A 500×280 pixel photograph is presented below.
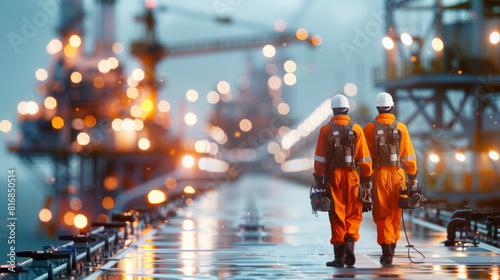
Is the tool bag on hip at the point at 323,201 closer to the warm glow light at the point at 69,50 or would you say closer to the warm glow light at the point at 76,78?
the warm glow light at the point at 76,78

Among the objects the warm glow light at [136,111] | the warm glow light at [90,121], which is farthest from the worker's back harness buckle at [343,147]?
the warm glow light at [136,111]

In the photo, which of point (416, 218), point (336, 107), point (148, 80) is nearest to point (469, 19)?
point (416, 218)

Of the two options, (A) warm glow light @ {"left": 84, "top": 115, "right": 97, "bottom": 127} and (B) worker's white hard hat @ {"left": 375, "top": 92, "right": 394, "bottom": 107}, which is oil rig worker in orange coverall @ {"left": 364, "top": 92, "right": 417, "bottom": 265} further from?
(A) warm glow light @ {"left": 84, "top": 115, "right": 97, "bottom": 127}

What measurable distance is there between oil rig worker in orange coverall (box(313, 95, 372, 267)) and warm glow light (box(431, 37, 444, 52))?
42316 mm

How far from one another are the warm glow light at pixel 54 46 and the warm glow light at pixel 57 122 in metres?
11.2

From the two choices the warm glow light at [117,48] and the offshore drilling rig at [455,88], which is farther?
the warm glow light at [117,48]

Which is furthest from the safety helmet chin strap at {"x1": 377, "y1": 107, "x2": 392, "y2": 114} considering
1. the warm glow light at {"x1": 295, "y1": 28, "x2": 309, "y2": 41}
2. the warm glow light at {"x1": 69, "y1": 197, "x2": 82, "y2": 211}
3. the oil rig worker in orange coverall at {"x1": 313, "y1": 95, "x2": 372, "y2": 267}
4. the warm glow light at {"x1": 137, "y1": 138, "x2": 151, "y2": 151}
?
the warm glow light at {"x1": 295, "y1": 28, "x2": 309, "y2": 41}

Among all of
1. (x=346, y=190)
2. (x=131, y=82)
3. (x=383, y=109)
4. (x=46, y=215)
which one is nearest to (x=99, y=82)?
(x=131, y=82)

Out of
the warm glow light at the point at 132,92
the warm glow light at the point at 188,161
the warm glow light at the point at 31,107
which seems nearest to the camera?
the warm glow light at the point at 31,107

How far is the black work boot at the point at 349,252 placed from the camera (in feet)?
42.0

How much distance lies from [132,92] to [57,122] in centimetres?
1643

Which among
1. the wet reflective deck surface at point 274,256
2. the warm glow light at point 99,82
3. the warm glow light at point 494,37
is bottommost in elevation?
the wet reflective deck surface at point 274,256

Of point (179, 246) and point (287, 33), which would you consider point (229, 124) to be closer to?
point (287, 33)

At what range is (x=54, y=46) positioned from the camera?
10300 centimetres
